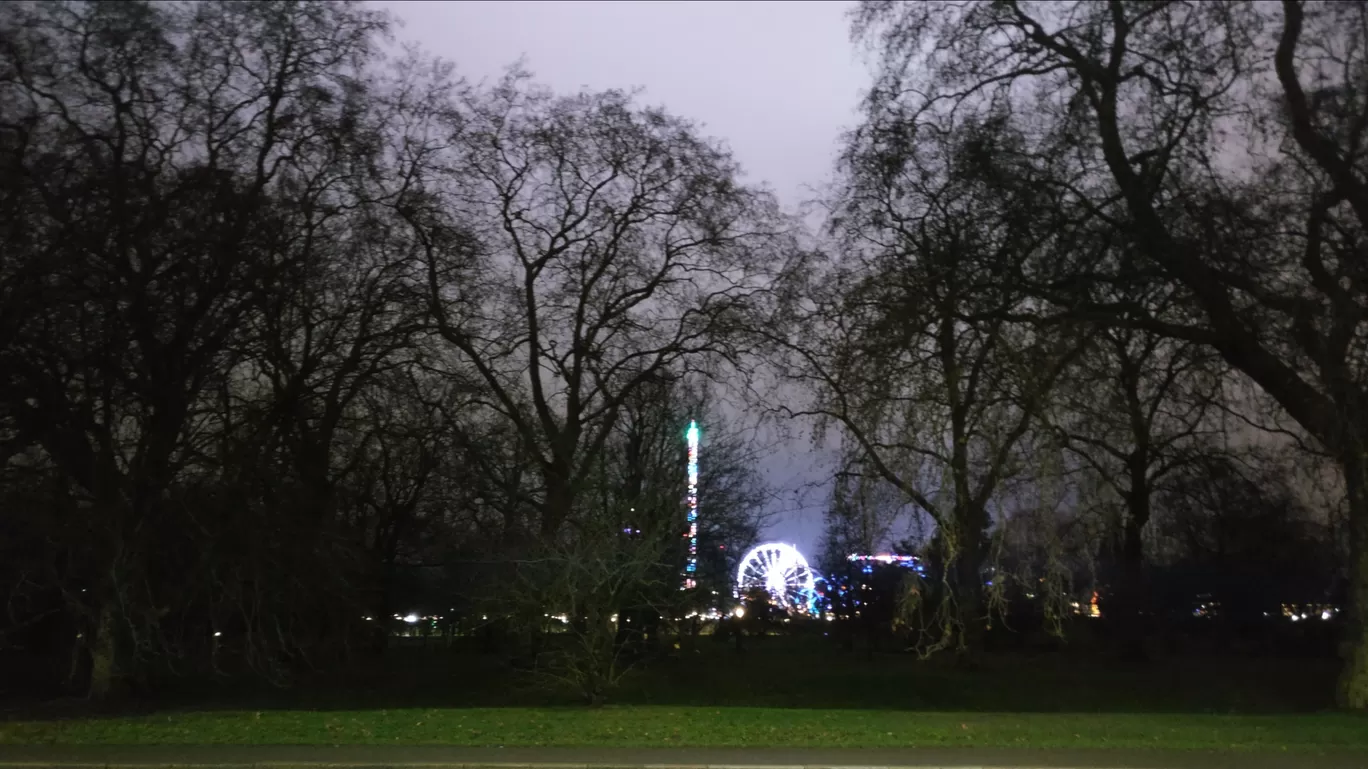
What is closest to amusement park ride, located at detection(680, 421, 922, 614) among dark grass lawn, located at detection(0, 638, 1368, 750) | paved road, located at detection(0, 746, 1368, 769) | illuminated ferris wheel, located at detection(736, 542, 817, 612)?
illuminated ferris wheel, located at detection(736, 542, 817, 612)

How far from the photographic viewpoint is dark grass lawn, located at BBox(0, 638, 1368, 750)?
14469 mm

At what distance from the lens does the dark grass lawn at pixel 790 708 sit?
1447 cm

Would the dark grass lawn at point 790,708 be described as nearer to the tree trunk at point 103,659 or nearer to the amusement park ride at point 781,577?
the tree trunk at point 103,659

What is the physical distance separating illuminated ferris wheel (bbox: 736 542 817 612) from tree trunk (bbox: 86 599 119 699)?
28574mm

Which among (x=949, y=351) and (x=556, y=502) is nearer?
(x=949, y=351)

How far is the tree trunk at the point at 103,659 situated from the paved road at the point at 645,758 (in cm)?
789

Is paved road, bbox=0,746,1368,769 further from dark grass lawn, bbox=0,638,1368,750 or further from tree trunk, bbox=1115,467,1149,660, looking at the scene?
tree trunk, bbox=1115,467,1149,660

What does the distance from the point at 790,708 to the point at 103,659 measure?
12.4 meters

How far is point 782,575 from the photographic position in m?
57.6

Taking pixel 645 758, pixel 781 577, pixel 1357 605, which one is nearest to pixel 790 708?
pixel 645 758

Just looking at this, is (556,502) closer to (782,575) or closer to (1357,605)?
(1357,605)

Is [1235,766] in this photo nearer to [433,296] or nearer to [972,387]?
[972,387]

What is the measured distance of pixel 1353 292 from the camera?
1591cm

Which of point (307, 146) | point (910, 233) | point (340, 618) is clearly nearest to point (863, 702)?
point (340, 618)
